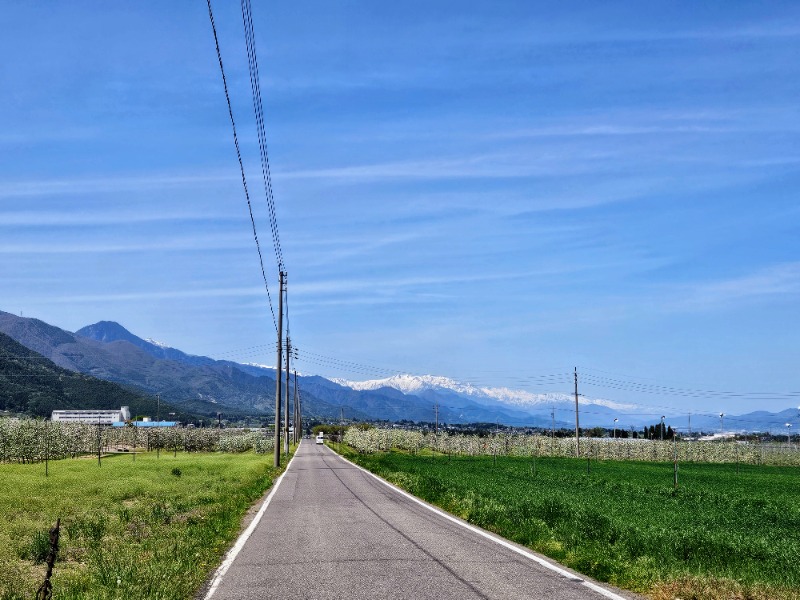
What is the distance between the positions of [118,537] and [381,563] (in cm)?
801

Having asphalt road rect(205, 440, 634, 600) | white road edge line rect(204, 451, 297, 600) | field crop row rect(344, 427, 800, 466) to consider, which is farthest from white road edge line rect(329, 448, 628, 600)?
field crop row rect(344, 427, 800, 466)

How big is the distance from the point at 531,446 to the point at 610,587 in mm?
105653

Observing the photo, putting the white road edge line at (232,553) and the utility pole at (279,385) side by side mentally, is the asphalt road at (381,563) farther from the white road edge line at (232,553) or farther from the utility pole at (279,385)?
the utility pole at (279,385)

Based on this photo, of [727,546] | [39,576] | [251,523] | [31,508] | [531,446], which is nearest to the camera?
[39,576]

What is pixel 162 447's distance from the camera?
12125cm

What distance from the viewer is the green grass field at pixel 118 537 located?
10.3m

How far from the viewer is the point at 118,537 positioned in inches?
661

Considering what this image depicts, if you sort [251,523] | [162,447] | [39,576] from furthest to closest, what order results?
1. [162,447]
2. [251,523]
3. [39,576]

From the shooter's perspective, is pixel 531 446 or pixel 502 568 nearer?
pixel 502 568

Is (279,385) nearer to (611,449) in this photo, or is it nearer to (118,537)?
(118,537)

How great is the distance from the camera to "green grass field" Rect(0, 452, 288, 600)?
1030cm

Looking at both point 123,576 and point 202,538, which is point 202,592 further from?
point 202,538

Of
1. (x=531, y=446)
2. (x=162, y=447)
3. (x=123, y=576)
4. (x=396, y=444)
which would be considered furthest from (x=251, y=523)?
(x=396, y=444)

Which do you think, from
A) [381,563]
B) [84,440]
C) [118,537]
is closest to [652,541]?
[381,563]
